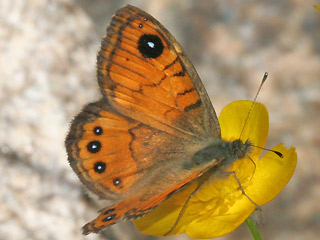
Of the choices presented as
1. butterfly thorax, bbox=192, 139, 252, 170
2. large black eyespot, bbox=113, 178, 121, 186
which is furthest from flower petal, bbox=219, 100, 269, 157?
large black eyespot, bbox=113, 178, 121, 186

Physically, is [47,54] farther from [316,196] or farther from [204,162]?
[316,196]

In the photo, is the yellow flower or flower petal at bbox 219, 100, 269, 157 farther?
flower petal at bbox 219, 100, 269, 157

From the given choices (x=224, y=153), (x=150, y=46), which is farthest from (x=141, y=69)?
(x=224, y=153)

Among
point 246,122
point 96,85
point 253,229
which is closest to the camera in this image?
point 253,229

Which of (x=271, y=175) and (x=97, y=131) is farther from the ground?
(x=97, y=131)

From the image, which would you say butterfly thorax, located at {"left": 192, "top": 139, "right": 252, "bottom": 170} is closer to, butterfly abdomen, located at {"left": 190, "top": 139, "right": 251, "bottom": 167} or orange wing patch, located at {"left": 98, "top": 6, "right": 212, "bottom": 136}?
butterfly abdomen, located at {"left": 190, "top": 139, "right": 251, "bottom": 167}

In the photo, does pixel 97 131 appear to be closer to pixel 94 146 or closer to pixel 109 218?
pixel 94 146
